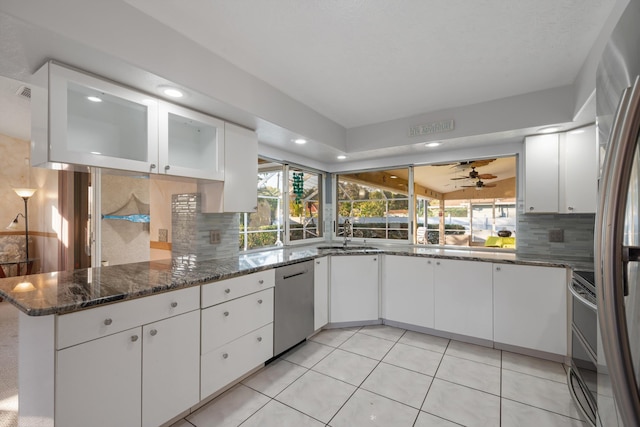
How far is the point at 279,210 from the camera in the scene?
365cm

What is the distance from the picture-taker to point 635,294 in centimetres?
59

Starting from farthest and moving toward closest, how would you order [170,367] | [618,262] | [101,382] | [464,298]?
[464,298] → [170,367] → [101,382] → [618,262]

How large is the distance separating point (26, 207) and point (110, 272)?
137 inches

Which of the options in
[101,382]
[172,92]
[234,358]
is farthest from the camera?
[234,358]

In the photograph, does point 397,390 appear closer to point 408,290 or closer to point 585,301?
point 408,290

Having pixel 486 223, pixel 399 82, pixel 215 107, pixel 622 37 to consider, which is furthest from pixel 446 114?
pixel 622 37

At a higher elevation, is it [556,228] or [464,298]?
[556,228]

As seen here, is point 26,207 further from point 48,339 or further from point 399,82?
point 399,82

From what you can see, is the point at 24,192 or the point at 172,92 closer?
the point at 172,92

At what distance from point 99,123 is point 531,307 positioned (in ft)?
11.9

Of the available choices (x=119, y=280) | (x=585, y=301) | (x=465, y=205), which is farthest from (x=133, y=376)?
(x=465, y=205)

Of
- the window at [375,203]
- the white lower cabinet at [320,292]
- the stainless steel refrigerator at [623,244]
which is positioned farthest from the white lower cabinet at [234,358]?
the window at [375,203]

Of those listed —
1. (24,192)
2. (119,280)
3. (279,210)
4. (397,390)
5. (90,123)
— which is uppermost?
(90,123)

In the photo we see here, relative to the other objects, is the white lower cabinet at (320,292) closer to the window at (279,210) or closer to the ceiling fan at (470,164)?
the window at (279,210)
